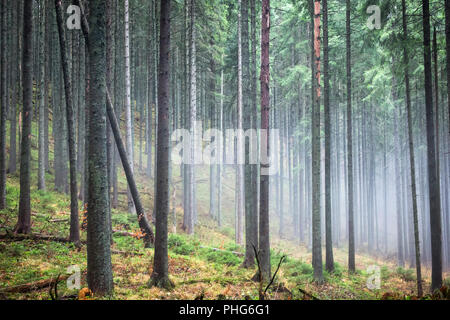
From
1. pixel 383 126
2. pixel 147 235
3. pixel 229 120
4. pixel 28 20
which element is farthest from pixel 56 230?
pixel 383 126

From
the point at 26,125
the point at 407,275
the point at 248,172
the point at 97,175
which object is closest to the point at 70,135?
the point at 26,125

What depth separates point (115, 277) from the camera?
7188 millimetres

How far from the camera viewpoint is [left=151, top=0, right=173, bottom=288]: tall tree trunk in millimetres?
6688

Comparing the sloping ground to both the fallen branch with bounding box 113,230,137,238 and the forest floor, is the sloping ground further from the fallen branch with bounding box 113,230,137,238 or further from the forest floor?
the fallen branch with bounding box 113,230,137,238

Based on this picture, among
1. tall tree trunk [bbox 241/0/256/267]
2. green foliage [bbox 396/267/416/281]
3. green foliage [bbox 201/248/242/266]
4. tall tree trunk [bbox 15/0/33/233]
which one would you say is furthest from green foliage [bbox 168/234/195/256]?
green foliage [bbox 396/267/416/281]

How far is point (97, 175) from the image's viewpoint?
227 inches

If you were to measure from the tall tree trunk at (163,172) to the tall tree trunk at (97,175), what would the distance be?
115 cm

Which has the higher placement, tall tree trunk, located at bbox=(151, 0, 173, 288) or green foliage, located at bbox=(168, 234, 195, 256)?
tall tree trunk, located at bbox=(151, 0, 173, 288)

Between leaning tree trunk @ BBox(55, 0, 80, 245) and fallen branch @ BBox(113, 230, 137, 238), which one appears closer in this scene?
leaning tree trunk @ BBox(55, 0, 80, 245)

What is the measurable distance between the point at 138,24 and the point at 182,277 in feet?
63.5

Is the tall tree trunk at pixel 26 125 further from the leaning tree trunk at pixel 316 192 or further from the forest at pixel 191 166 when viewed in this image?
the leaning tree trunk at pixel 316 192

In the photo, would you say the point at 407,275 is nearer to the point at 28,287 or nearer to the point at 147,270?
the point at 147,270

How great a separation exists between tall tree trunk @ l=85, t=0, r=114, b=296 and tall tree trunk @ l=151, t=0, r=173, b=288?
1153 millimetres
